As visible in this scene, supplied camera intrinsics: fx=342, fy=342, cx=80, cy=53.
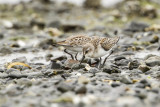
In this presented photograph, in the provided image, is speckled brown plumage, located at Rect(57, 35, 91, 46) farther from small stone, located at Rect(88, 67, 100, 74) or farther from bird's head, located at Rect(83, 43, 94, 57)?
small stone, located at Rect(88, 67, 100, 74)

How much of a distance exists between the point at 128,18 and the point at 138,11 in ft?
2.34

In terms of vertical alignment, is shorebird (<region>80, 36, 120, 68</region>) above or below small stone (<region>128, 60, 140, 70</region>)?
above

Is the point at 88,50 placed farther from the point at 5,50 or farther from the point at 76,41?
the point at 5,50

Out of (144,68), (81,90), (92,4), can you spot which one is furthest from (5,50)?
(92,4)

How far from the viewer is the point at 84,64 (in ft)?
26.5

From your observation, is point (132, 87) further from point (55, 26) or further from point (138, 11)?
point (138, 11)

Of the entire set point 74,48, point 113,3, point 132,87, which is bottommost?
point 132,87

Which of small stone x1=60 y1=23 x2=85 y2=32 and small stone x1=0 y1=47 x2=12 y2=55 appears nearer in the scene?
small stone x1=0 y1=47 x2=12 y2=55

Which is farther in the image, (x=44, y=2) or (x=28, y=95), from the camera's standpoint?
(x=44, y=2)

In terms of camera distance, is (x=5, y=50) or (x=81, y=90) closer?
(x=81, y=90)

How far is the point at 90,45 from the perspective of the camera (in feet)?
25.5

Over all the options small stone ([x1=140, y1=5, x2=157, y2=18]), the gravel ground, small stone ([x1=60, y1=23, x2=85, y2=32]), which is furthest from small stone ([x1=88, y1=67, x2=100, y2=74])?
small stone ([x1=140, y1=5, x2=157, y2=18])

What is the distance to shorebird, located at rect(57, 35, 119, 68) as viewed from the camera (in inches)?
304

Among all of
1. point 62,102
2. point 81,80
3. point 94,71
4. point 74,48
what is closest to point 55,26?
point 74,48
